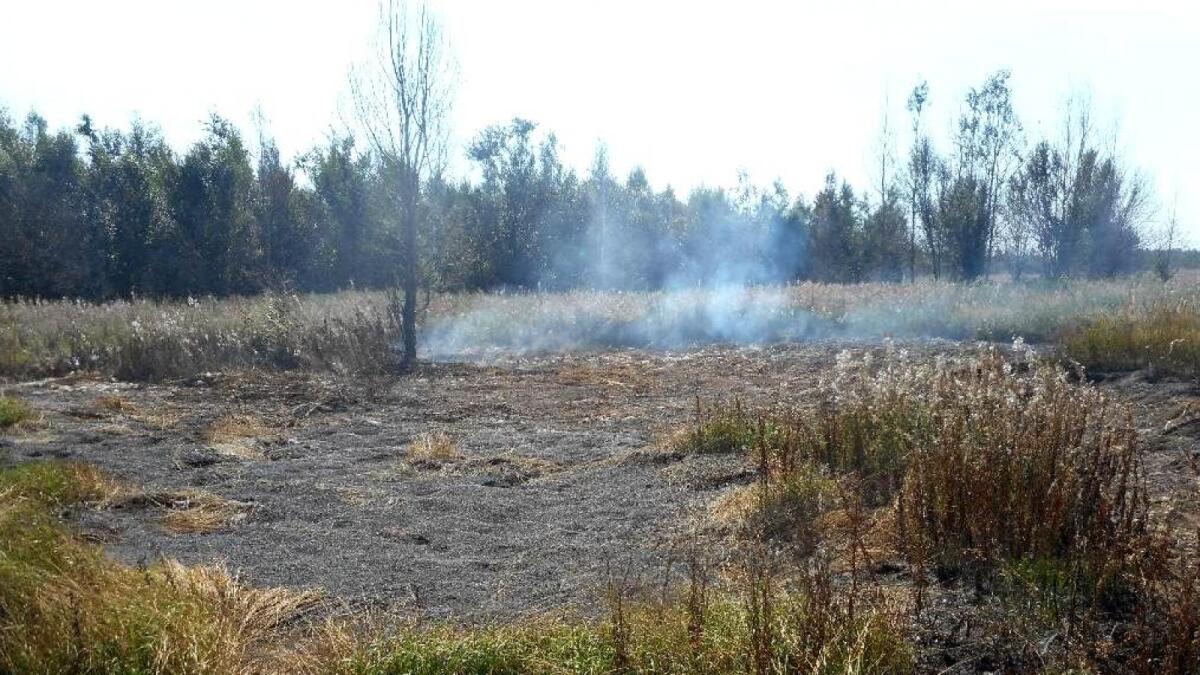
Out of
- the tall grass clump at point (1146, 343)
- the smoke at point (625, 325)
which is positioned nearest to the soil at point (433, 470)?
the tall grass clump at point (1146, 343)

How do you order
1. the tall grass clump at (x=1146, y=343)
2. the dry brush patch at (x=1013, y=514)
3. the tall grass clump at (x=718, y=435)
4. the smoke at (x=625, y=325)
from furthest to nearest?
1. the smoke at (x=625, y=325)
2. the tall grass clump at (x=1146, y=343)
3. the tall grass clump at (x=718, y=435)
4. the dry brush patch at (x=1013, y=514)

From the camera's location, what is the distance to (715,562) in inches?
156

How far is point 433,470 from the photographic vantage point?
21.1ft

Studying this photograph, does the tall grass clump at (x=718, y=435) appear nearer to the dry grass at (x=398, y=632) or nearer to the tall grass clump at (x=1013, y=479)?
the tall grass clump at (x=1013, y=479)

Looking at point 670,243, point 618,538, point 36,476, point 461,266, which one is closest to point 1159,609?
point 618,538

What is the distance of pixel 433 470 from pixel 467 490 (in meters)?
0.75

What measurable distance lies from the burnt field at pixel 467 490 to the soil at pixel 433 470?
2cm

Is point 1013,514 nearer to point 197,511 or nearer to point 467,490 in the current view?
point 467,490

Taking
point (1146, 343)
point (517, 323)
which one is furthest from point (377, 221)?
point (1146, 343)

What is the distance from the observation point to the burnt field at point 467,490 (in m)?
3.62

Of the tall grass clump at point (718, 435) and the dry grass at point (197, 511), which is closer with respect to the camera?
the dry grass at point (197, 511)

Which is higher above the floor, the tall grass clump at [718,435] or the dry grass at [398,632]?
the tall grass clump at [718,435]

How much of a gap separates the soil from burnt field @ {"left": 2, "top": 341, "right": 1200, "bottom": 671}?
2 cm

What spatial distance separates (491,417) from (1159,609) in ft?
21.5
